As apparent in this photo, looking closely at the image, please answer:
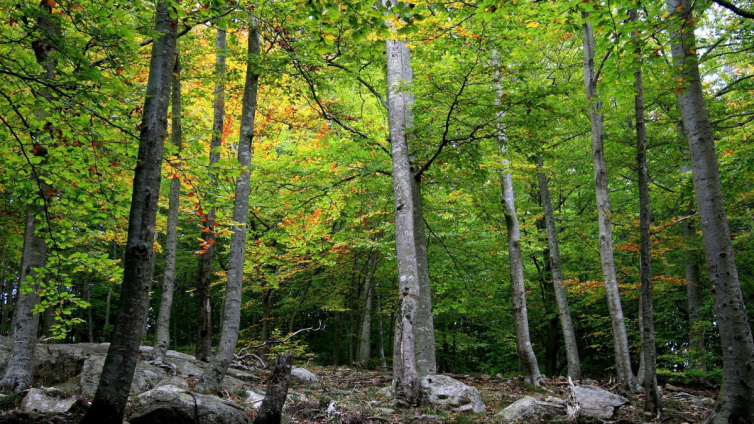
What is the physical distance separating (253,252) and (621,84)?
423 inches

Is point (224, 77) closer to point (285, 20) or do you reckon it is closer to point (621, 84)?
point (285, 20)

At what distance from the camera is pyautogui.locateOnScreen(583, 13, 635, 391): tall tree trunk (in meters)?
9.33

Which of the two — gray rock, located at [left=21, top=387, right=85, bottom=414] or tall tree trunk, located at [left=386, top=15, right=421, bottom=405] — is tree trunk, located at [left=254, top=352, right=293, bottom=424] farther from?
tall tree trunk, located at [left=386, top=15, right=421, bottom=405]

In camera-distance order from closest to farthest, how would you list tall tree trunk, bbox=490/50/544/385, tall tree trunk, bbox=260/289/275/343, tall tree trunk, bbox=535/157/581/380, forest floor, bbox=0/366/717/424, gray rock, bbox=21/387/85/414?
gray rock, bbox=21/387/85/414, forest floor, bbox=0/366/717/424, tall tree trunk, bbox=490/50/544/385, tall tree trunk, bbox=535/157/581/380, tall tree trunk, bbox=260/289/275/343

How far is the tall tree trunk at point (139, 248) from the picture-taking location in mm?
3180

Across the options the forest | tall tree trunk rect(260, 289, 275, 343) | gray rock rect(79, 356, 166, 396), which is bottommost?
gray rock rect(79, 356, 166, 396)

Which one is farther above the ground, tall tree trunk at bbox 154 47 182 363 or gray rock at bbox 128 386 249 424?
tall tree trunk at bbox 154 47 182 363

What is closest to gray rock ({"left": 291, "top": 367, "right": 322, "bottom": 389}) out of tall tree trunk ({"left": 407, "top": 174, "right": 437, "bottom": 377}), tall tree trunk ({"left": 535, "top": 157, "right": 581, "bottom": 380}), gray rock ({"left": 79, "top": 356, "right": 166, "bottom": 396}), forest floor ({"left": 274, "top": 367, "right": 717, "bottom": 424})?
forest floor ({"left": 274, "top": 367, "right": 717, "bottom": 424})

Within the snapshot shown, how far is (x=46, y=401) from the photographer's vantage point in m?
4.88

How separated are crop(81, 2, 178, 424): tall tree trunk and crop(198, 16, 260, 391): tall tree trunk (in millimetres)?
2611

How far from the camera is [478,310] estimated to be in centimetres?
1392

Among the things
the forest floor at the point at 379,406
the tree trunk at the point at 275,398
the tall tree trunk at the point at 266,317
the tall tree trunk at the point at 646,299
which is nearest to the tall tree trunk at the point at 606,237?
the forest floor at the point at 379,406

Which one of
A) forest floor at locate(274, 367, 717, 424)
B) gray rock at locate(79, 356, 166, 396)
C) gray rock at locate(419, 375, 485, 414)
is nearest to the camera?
forest floor at locate(274, 367, 717, 424)

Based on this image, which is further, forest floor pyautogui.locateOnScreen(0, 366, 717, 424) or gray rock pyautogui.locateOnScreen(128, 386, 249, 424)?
forest floor pyautogui.locateOnScreen(0, 366, 717, 424)
